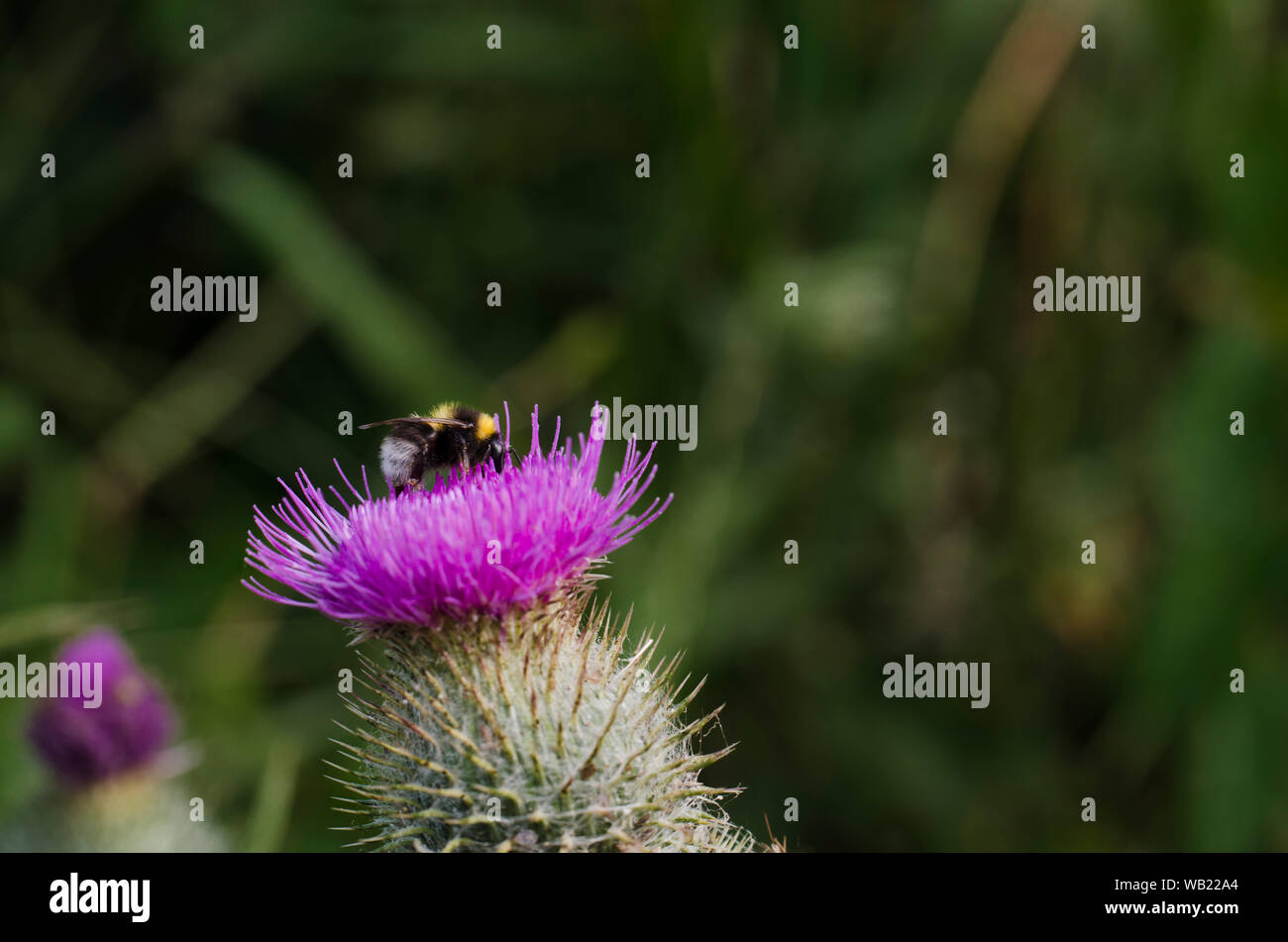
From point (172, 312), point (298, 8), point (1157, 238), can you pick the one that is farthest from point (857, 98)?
point (172, 312)

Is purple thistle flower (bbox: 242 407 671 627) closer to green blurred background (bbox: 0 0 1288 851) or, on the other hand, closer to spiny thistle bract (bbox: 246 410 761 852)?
spiny thistle bract (bbox: 246 410 761 852)

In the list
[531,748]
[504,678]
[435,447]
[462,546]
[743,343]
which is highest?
[743,343]

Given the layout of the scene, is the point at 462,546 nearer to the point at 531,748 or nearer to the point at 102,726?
the point at 531,748

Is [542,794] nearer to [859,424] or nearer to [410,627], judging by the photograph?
[410,627]

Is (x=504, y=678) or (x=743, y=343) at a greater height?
(x=743, y=343)

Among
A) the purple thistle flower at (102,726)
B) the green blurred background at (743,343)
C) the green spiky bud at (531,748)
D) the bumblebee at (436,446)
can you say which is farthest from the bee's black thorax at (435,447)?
the green blurred background at (743,343)

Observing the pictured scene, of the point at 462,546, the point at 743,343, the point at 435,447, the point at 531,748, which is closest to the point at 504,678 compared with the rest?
the point at 531,748
